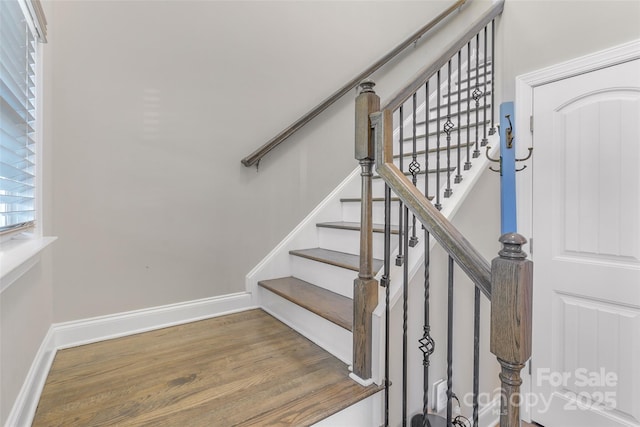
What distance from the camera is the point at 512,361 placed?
33.1 inches

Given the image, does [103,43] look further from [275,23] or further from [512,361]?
[512,361]

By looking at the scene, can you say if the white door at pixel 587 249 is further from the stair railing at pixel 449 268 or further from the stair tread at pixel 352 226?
the stair tread at pixel 352 226

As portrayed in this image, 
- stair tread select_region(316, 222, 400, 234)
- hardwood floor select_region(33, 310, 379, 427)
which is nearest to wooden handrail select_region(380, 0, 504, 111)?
stair tread select_region(316, 222, 400, 234)

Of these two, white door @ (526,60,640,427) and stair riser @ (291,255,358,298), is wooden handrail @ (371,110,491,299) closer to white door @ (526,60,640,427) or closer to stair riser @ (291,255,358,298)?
stair riser @ (291,255,358,298)

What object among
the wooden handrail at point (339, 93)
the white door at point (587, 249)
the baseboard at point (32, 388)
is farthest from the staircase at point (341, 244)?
the baseboard at point (32, 388)

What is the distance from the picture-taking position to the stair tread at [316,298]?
5.07 feet

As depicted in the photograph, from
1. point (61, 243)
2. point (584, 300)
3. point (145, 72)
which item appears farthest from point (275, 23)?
point (584, 300)

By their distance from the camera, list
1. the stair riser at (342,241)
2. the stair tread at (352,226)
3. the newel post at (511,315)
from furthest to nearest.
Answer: the stair riser at (342,241), the stair tread at (352,226), the newel post at (511,315)

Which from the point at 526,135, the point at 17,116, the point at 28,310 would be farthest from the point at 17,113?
Answer: the point at 526,135

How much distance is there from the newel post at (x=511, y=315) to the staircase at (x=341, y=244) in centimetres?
50

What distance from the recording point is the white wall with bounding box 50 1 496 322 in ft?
5.46

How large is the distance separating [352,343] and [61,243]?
156 cm

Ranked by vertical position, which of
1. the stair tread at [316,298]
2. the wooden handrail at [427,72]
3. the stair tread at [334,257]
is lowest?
the stair tread at [316,298]

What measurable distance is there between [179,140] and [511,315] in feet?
6.18
